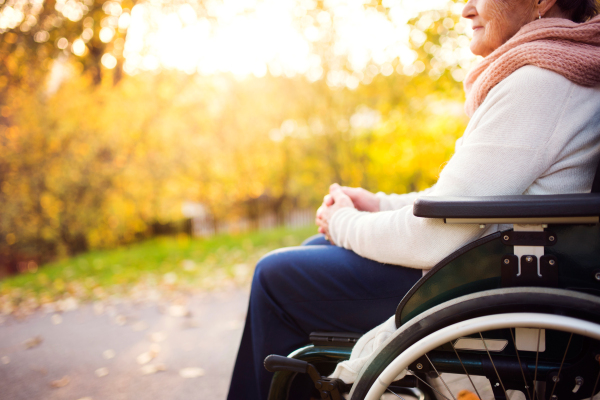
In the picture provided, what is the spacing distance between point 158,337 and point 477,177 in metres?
2.52

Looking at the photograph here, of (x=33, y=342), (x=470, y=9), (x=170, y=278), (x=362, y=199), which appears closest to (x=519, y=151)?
(x=470, y=9)

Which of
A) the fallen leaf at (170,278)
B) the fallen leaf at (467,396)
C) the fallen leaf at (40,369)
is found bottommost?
the fallen leaf at (170,278)

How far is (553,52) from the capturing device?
917mm

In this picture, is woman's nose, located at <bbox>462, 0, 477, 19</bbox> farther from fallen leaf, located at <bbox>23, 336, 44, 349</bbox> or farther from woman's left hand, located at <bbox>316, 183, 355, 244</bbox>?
fallen leaf, located at <bbox>23, 336, 44, 349</bbox>

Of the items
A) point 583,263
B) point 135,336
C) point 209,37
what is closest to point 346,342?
point 583,263

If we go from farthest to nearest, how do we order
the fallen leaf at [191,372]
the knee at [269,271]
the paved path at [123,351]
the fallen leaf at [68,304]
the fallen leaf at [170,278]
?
the fallen leaf at [170,278] < the fallen leaf at [68,304] < the fallen leaf at [191,372] < the paved path at [123,351] < the knee at [269,271]

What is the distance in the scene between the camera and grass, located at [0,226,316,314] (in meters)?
3.96

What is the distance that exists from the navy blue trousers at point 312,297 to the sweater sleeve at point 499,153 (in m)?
0.16

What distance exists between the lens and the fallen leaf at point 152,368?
223cm

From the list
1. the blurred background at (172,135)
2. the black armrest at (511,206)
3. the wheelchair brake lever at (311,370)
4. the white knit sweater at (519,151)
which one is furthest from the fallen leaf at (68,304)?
the black armrest at (511,206)

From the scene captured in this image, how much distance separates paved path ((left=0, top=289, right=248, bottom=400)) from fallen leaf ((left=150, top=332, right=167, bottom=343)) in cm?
1

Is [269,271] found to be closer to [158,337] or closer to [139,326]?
[158,337]

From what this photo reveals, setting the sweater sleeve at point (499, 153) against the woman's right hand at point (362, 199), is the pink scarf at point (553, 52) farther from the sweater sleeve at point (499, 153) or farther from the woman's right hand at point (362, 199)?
the woman's right hand at point (362, 199)

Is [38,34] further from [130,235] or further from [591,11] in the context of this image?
[591,11]
